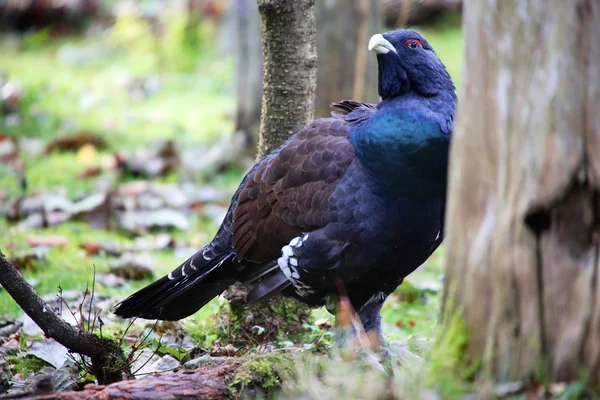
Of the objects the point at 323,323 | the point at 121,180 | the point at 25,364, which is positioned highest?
the point at 121,180

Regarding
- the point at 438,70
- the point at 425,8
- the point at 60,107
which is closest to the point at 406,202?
the point at 438,70

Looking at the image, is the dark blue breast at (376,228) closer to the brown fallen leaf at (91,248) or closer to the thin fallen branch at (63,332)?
the thin fallen branch at (63,332)

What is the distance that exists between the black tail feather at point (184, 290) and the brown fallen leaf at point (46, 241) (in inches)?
80.4

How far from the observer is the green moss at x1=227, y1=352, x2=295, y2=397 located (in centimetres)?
326

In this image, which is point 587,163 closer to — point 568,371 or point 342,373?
point 568,371

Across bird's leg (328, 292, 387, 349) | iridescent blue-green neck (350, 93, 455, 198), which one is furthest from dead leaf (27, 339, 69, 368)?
iridescent blue-green neck (350, 93, 455, 198)

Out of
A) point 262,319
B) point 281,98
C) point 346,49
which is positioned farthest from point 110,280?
point 346,49

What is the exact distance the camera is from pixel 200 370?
11.0 ft

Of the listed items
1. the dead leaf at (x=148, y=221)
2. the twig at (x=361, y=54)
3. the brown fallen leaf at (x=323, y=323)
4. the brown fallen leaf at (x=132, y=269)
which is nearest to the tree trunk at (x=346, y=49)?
the twig at (x=361, y=54)

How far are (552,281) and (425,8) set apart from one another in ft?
35.7

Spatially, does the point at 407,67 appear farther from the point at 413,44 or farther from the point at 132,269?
the point at 132,269

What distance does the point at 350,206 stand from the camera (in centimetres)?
387

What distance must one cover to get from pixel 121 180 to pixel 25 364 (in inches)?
158

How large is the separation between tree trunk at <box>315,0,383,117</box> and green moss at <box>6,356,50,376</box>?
450 centimetres
